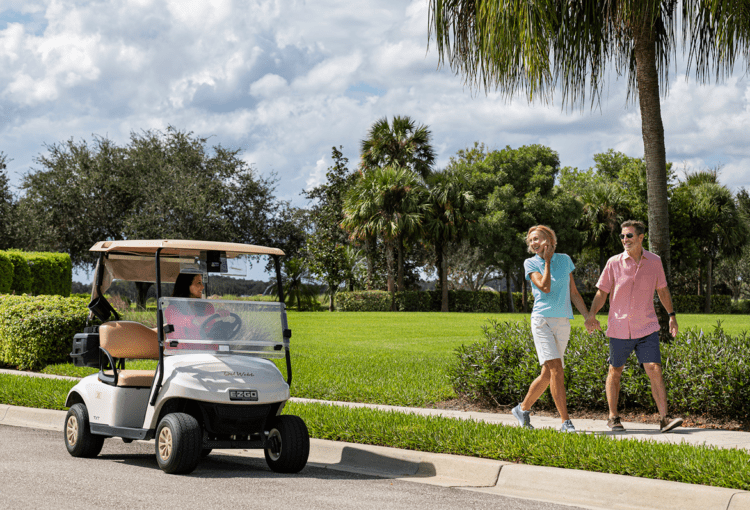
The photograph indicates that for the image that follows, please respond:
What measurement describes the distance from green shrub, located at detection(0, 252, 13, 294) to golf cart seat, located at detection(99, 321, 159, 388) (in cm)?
1661

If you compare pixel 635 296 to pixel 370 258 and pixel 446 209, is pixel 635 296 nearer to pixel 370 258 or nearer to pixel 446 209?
pixel 446 209

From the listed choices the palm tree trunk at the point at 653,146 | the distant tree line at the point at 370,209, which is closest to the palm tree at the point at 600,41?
the palm tree trunk at the point at 653,146

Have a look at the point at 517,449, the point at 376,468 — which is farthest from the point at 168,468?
the point at 517,449

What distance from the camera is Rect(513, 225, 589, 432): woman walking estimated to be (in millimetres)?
6906

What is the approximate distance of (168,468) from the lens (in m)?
5.92

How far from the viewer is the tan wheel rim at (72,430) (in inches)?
269

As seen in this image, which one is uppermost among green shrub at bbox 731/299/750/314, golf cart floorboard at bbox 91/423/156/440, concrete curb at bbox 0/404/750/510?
golf cart floorboard at bbox 91/423/156/440

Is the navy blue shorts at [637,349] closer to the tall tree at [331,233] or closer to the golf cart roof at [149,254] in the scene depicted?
the golf cart roof at [149,254]

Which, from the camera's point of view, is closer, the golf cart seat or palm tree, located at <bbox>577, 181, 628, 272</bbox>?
the golf cart seat

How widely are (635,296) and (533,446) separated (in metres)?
1.99

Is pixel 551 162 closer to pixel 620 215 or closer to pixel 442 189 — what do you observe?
pixel 620 215

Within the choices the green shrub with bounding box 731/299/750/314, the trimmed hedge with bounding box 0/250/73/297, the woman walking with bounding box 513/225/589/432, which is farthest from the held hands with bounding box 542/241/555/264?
the green shrub with bounding box 731/299/750/314

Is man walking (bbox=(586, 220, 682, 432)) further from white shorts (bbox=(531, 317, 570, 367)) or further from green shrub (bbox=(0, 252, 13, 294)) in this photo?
green shrub (bbox=(0, 252, 13, 294))

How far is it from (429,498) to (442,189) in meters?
37.5
